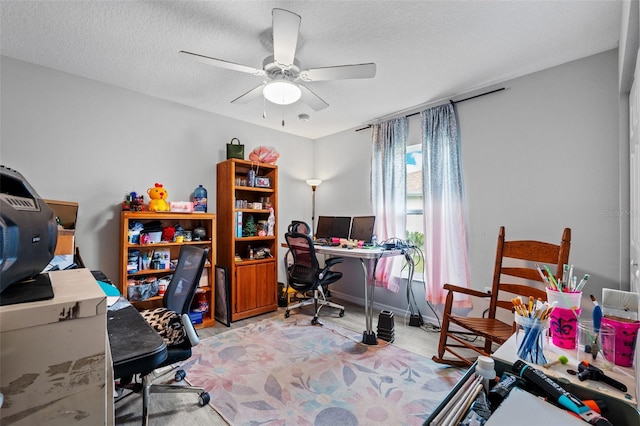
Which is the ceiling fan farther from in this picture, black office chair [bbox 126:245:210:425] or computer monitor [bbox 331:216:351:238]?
computer monitor [bbox 331:216:351:238]

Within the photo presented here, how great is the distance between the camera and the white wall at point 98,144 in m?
2.26

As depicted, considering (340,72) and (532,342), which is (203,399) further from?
(340,72)

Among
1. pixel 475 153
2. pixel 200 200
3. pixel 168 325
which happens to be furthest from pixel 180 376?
pixel 475 153

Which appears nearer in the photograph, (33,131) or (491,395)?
(491,395)

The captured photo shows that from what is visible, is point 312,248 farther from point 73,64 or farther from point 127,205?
point 73,64

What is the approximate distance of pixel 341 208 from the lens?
4008 millimetres

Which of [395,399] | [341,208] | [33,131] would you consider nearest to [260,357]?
[395,399]

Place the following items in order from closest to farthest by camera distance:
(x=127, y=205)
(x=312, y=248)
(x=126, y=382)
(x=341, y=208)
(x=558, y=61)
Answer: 1. (x=126, y=382)
2. (x=558, y=61)
3. (x=127, y=205)
4. (x=312, y=248)
5. (x=341, y=208)

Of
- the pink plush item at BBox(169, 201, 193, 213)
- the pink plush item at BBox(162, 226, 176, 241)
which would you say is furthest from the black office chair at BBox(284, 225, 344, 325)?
the pink plush item at BBox(162, 226, 176, 241)

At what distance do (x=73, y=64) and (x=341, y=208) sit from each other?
10.3 feet

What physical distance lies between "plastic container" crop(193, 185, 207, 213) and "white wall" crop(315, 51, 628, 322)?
9.18 feet

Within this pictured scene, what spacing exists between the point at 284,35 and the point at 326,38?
0.46m

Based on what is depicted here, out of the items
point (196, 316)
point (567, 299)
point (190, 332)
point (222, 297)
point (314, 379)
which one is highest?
point (567, 299)

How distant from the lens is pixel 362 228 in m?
3.42
